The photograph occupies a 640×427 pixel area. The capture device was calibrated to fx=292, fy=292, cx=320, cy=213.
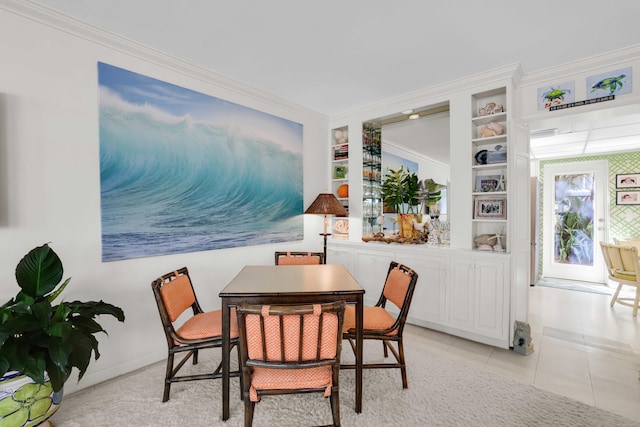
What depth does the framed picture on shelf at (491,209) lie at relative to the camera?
9.80ft

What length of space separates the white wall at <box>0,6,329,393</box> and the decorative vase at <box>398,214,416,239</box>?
2541 millimetres

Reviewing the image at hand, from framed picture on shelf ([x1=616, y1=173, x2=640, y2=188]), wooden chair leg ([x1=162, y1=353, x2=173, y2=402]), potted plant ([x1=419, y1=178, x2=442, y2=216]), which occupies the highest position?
framed picture on shelf ([x1=616, y1=173, x2=640, y2=188])

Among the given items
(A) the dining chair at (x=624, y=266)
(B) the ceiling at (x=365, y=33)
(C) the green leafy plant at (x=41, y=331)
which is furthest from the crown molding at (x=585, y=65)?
(C) the green leafy plant at (x=41, y=331)

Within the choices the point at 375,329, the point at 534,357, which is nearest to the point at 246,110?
the point at 375,329

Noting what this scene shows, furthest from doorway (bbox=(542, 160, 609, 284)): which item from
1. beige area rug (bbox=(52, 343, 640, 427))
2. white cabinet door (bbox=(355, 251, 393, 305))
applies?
beige area rug (bbox=(52, 343, 640, 427))

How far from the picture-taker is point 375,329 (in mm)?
2074

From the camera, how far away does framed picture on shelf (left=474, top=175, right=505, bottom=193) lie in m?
3.02

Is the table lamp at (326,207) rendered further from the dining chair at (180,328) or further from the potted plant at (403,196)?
the dining chair at (180,328)

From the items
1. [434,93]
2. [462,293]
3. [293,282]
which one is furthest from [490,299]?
[434,93]

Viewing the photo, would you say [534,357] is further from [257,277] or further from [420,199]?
[257,277]

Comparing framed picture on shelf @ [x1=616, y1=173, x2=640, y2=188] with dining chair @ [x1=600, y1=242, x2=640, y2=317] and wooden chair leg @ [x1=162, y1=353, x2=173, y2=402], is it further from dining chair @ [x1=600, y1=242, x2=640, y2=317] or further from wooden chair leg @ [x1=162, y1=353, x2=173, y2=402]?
wooden chair leg @ [x1=162, y1=353, x2=173, y2=402]

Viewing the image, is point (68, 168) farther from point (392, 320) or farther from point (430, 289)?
point (430, 289)

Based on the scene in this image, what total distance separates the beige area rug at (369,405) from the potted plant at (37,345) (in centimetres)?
37

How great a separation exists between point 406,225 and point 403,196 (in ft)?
1.27
